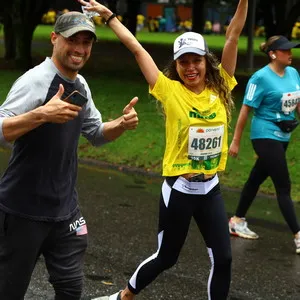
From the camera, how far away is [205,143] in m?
4.95

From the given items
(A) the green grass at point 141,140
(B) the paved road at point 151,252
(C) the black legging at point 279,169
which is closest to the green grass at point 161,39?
(A) the green grass at point 141,140

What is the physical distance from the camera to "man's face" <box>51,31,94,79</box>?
4051 millimetres

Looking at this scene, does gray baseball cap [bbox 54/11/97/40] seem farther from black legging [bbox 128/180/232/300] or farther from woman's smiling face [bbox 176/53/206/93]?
black legging [bbox 128/180/232/300]

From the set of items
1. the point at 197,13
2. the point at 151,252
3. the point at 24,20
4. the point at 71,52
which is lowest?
the point at 197,13

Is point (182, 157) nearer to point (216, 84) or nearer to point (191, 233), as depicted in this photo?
point (216, 84)

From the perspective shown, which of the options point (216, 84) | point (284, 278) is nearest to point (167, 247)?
point (216, 84)

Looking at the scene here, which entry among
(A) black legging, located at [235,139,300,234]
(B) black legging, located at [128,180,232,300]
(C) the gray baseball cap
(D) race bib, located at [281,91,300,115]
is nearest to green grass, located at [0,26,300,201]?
(A) black legging, located at [235,139,300,234]

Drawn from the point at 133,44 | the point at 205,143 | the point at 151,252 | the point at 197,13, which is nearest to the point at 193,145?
the point at 205,143

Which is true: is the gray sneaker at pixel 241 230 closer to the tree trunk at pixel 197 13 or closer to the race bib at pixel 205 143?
the race bib at pixel 205 143

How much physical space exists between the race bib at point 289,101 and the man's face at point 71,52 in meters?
3.35

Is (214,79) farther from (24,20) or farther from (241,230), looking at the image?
(24,20)

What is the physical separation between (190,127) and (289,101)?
7.92ft

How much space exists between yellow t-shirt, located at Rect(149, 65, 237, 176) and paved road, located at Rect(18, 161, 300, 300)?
3.92 ft

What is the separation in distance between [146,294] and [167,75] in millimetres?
1629
